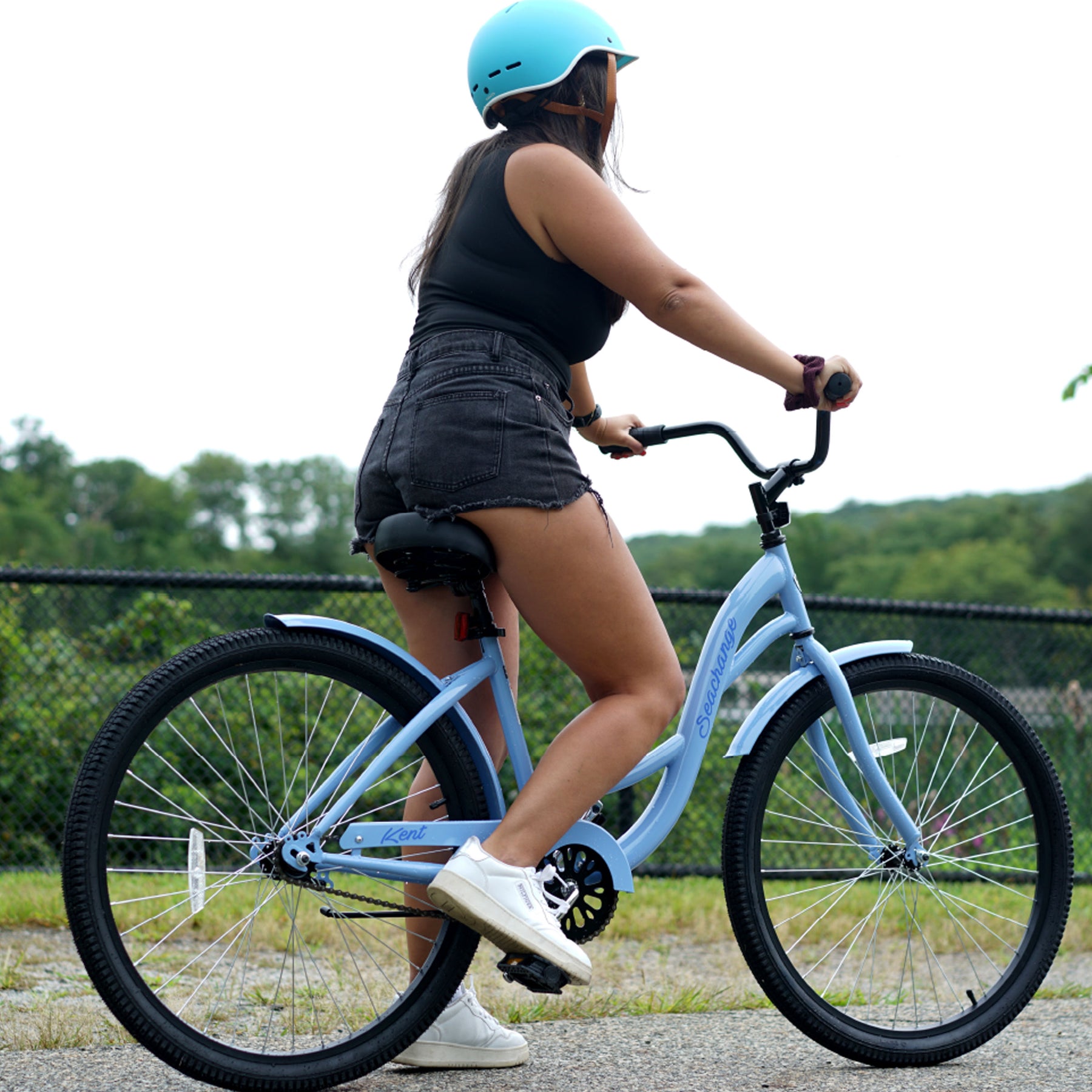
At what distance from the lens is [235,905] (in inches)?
181

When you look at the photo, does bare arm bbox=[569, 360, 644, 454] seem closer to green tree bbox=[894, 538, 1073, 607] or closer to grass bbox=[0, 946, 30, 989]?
grass bbox=[0, 946, 30, 989]

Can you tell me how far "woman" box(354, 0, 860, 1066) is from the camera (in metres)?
2.33

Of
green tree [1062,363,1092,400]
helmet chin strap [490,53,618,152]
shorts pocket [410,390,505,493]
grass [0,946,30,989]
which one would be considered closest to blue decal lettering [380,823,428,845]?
shorts pocket [410,390,505,493]

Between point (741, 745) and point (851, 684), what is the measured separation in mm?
357

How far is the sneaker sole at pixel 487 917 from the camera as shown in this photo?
227 cm

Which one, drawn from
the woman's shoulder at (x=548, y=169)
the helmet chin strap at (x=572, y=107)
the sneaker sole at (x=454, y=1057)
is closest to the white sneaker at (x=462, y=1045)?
the sneaker sole at (x=454, y=1057)

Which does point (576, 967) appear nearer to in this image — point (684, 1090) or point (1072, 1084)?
point (684, 1090)

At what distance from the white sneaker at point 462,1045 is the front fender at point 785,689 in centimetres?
79

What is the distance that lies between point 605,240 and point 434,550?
0.69 metres

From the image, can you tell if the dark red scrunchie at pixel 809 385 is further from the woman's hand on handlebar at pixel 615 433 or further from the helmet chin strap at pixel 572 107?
the helmet chin strap at pixel 572 107

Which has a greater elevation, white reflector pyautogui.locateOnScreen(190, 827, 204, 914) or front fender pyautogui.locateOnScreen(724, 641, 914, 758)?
front fender pyautogui.locateOnScreen(724, 641, 914, 758)

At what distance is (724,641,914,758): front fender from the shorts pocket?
830 mm

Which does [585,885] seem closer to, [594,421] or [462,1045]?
[462,1045]

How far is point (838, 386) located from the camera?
8.29 feet
